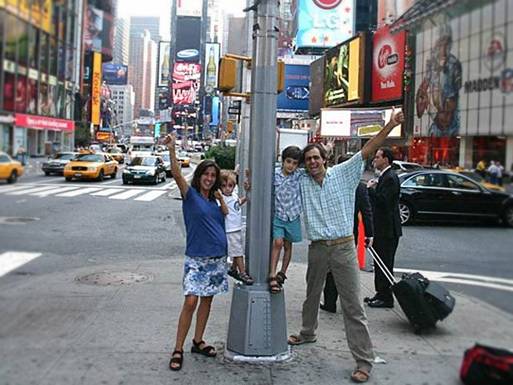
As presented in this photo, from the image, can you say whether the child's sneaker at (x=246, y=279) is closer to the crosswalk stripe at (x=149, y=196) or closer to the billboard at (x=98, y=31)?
the billboard at (x=98, y=31)

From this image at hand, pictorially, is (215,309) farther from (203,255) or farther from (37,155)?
(37,155)

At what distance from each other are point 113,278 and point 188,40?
107 m

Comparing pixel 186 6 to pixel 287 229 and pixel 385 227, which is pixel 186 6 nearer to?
pixel 385 227

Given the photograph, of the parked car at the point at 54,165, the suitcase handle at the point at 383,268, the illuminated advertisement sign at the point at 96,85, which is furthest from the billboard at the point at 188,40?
the parked car at the point at 54,165

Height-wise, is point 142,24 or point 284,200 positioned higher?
point 142,24

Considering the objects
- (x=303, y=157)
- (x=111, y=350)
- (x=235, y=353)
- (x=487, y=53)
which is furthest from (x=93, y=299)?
(x=487, y=53)

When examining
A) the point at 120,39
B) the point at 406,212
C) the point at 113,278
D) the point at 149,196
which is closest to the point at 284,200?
the point at 120,39

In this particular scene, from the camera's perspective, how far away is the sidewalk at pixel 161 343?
306cm

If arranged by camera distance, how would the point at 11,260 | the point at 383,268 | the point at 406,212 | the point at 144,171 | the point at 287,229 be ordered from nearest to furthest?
the point at 11,260, the point at 287,229, the point at 383,268, the point at 406,212, the point at 144,171

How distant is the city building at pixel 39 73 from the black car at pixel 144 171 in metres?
21.1

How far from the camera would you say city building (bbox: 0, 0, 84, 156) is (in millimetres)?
1922

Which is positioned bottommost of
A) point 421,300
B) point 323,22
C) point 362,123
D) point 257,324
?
point 257,324

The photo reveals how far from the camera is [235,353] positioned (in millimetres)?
4074

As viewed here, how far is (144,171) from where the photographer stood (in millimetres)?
23125
